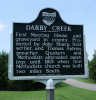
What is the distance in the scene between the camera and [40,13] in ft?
17.4

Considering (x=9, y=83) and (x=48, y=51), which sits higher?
(x=48, y=51)

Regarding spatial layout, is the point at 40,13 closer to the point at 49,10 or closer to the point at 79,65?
the point at 49,10

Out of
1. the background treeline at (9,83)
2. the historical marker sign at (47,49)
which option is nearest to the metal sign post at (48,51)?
the historical marker sign at (47,49)

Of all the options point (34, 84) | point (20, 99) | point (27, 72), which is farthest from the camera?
point (34, 84)

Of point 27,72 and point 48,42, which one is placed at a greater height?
point 48,42

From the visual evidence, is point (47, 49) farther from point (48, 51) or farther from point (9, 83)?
point (9, 83)

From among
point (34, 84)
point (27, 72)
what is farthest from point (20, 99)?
point (34, 84)

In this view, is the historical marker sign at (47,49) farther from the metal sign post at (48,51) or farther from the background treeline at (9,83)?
the background treeline at (9,83)

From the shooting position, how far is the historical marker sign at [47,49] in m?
5.03

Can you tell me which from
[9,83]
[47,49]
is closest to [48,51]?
[47,49]

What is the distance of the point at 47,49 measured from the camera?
203 inches

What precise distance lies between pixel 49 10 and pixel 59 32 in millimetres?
642

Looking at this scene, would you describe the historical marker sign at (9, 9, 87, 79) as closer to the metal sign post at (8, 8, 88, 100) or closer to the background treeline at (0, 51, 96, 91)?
the metal sign post at (8, 8, 88, 100)

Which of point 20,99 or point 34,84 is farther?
point 34,84
